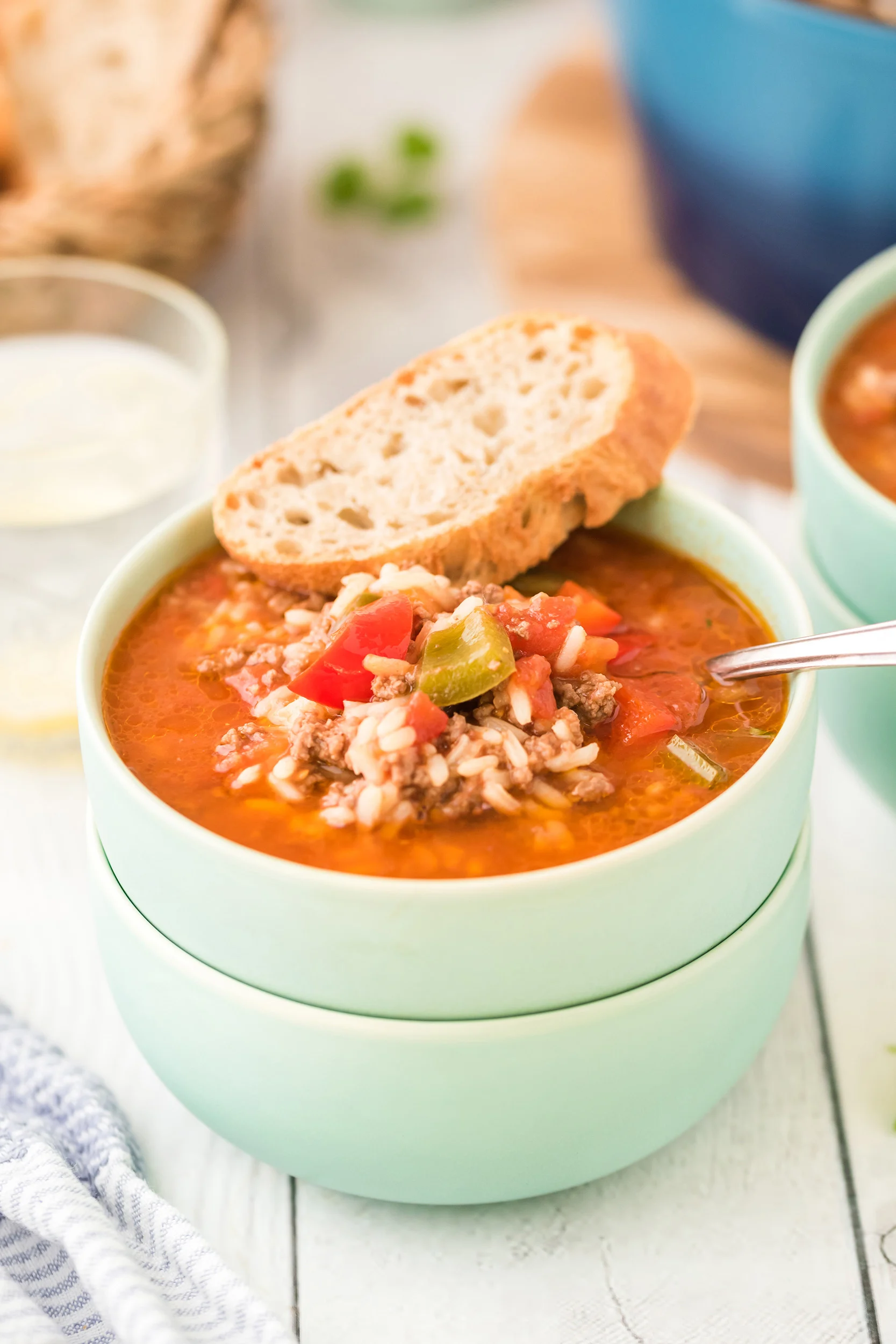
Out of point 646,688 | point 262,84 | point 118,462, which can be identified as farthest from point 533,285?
point 646,688

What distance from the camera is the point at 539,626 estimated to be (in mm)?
2037

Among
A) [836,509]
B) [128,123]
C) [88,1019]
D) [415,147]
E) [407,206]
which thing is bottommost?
[88,1019]

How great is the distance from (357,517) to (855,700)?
2.80ft

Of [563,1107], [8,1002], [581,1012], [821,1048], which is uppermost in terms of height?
[581,1012]

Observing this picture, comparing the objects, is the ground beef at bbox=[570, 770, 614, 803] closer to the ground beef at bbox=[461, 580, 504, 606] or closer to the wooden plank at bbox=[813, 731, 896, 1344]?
the ground beef at bbox=[461, 580, 504, 606]

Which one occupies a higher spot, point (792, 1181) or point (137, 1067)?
point (792, 1181)

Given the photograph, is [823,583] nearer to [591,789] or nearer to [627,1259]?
[591,789]

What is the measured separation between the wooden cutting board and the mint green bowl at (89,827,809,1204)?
1668 millimetres

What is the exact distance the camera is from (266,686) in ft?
7.02

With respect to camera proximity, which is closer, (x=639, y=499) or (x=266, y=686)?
(x=266, y=686)

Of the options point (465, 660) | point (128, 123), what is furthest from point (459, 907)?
point (128, 123)

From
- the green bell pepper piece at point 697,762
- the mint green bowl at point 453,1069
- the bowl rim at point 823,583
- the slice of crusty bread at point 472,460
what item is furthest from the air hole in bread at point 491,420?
the mint green bowl at point 453,1069

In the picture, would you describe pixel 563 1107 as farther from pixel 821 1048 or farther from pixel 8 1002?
pixel 8 1002

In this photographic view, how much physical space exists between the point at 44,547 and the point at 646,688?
1335 millimetres
